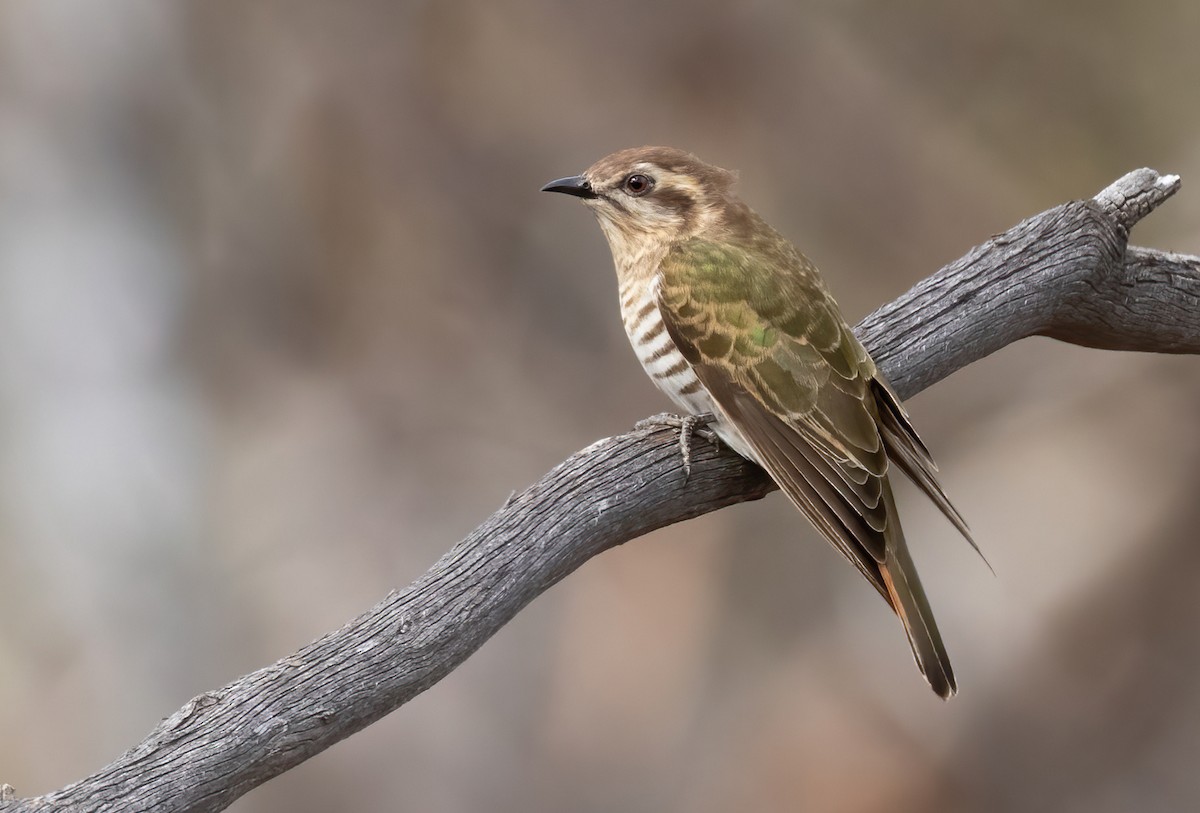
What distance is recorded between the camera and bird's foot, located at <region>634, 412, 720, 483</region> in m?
2.37

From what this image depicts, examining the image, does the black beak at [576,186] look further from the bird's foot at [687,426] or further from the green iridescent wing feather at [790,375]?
the bird's foot at [687,426]

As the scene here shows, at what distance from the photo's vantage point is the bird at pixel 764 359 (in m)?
2.19

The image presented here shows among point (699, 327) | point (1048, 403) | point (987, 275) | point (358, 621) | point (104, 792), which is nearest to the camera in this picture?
point (104, 792)

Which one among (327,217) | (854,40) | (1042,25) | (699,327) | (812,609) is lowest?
(812,609)

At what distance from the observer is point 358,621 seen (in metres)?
2.10

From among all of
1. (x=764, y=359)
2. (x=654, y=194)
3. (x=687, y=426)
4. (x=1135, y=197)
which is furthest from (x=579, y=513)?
(x=1135, y=197)

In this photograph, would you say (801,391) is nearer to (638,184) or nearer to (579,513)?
(579,513)

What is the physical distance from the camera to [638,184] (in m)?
2.54

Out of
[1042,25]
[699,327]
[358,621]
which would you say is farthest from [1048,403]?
[358,621]

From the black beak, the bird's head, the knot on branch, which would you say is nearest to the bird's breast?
the bird's head

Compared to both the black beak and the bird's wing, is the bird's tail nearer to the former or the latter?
the bird's wing

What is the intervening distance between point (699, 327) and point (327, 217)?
2548mm

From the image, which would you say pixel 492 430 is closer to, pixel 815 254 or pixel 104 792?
pixel 815 254

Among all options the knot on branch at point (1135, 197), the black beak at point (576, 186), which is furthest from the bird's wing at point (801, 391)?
the knot on branch at point (1135, 197)
